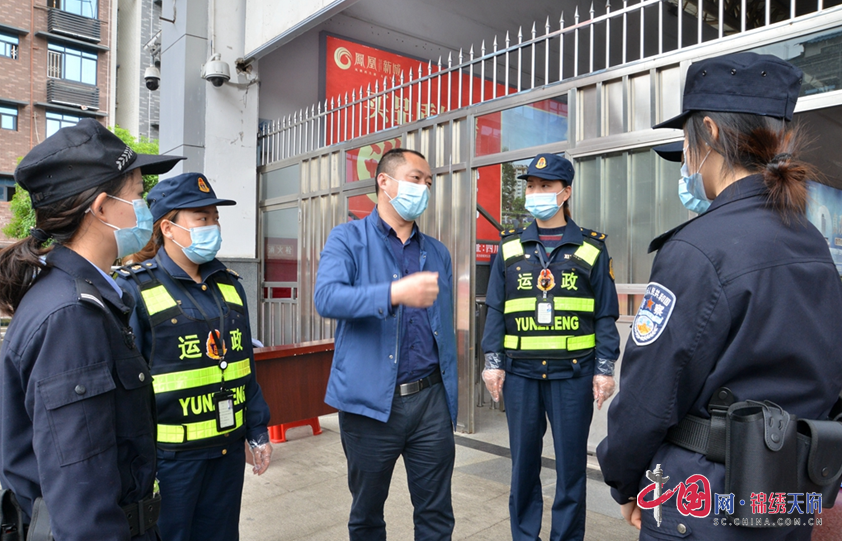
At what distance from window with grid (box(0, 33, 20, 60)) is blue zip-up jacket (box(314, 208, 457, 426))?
29.9m

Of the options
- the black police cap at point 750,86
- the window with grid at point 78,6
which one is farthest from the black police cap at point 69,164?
the window with grid at point 78,6

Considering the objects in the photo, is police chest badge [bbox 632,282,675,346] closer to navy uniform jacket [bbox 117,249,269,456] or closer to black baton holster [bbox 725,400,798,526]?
black baton holster [bbox 725,400,798,526]

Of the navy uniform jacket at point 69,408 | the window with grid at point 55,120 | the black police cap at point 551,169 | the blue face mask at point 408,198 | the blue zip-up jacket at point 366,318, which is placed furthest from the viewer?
the window with grid at point 55,120

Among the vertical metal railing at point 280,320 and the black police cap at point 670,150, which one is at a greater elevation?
the black police cap at point 670,150

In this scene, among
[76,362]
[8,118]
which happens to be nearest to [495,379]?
[76,362]

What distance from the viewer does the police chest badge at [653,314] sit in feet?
4.58

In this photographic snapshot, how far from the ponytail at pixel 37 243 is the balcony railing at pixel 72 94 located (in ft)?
98.5

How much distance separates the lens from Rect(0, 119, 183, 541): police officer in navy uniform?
125 centimetres

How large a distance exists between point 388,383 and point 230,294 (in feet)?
2.61

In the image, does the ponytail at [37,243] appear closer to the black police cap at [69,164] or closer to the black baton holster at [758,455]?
the black police cap at [69,164]

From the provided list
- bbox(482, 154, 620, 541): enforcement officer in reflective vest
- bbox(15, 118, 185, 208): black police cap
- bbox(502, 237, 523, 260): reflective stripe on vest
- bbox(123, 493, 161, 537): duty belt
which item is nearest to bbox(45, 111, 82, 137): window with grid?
bbox(502, 237, 523, 260): reflective stripe on vest

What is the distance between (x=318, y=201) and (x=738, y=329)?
640 cm

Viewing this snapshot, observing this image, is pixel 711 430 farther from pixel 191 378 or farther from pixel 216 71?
pixel 216 71

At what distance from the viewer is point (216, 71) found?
23.2 ft
